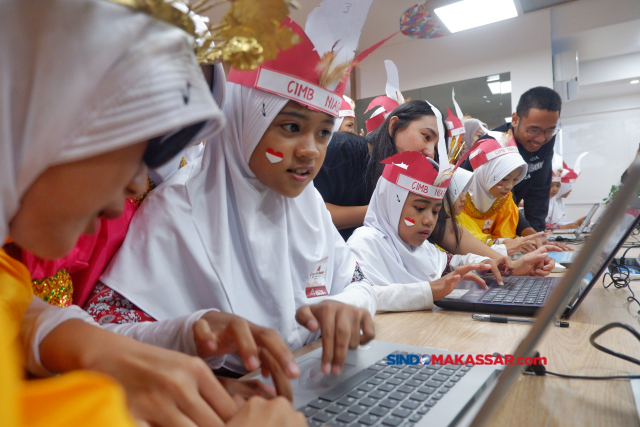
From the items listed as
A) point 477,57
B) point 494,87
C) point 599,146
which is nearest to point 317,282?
point 494,87

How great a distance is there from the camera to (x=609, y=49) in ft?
18.5

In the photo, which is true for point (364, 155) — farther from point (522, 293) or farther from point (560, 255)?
point (560, 255)

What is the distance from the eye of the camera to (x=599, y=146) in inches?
331

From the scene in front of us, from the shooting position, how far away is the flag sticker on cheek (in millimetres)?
988

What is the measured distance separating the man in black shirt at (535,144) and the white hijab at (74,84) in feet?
9.09

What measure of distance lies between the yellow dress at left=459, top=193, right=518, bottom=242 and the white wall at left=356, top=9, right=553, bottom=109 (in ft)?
5.97

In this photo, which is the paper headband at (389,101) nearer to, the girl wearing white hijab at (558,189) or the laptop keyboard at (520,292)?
the laptop keyboard at (520,292)

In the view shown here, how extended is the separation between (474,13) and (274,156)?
3.84 m

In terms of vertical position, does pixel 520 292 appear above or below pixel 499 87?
below

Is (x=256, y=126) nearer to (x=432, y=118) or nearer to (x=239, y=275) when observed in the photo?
(x=239, y=275)

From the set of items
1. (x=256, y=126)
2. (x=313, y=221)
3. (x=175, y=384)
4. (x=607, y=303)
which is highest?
(x=256, y=126)

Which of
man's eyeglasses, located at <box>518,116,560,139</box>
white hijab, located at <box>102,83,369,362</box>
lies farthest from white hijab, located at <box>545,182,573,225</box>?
white hijab, located at <box>102,83,369,362</box>

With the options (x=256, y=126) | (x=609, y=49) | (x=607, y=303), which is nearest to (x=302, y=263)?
(x=256, y=126)

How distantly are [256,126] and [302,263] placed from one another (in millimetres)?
346
